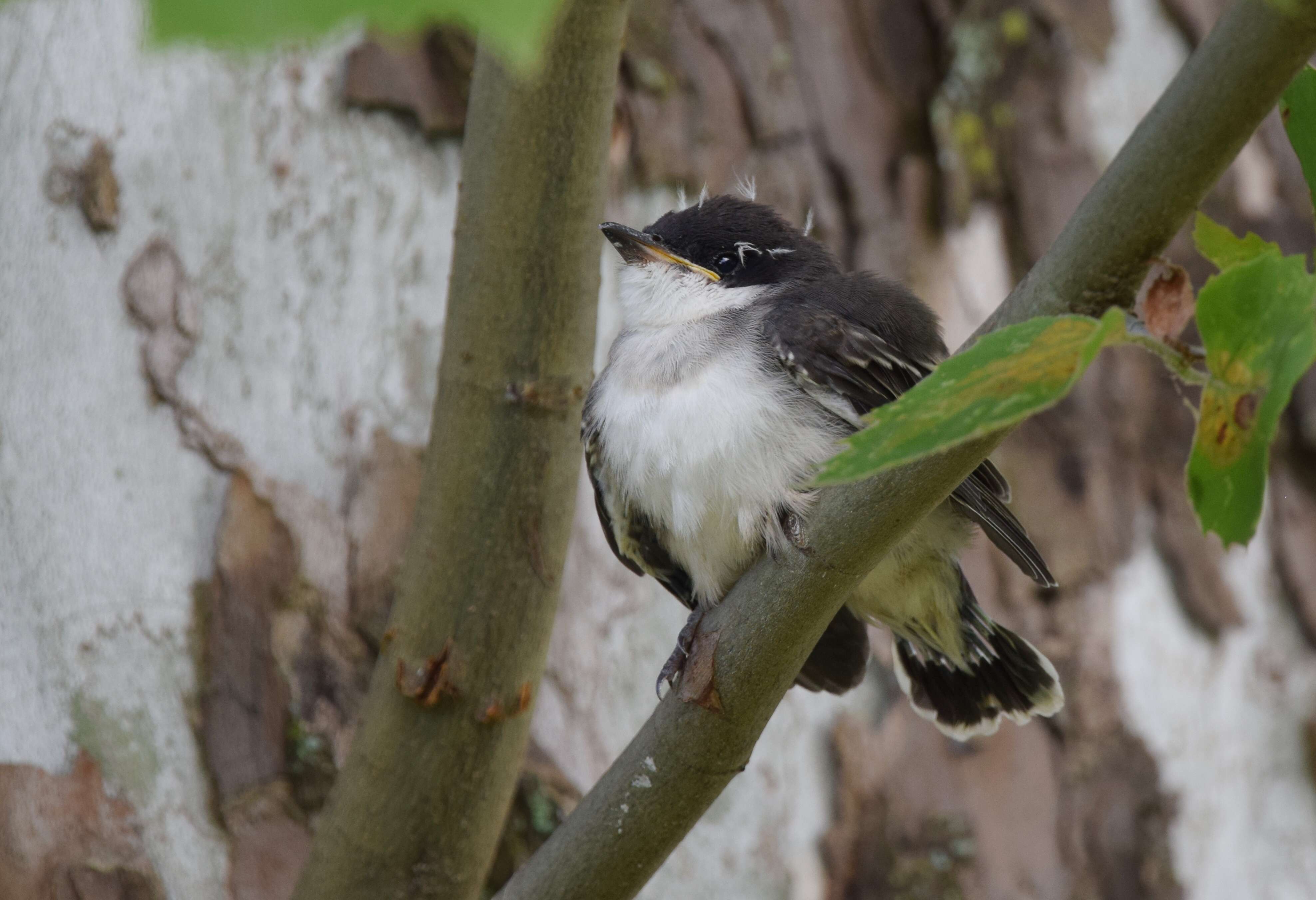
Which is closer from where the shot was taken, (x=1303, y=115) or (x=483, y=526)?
(x=1303, y=115)

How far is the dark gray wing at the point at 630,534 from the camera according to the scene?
10.3 ft

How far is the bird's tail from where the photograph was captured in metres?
3.18

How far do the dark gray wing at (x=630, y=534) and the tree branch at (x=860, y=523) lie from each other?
973 mm

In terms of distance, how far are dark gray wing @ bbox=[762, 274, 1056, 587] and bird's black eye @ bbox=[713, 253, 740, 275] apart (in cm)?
45

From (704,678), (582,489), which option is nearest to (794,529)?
(704,678)

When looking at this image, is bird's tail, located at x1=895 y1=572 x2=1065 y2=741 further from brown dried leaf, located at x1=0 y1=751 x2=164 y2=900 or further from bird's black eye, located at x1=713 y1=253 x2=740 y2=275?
brown dried leaf, located at x1=0 y1=751 x2=164 y2=900

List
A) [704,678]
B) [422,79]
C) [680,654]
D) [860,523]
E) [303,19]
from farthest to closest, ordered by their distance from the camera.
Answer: [422,79], [680,654], [704,678], [860,523], [303,19]

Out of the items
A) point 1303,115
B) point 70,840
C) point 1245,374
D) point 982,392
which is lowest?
point 70,840

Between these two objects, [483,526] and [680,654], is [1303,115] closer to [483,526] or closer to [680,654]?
[483,526]

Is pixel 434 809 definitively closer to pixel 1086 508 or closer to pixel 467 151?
pixel 467 151

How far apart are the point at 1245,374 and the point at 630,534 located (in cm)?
218

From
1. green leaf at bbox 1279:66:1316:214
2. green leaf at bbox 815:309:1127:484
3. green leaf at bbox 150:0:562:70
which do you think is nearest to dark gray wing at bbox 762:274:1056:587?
green leaf at bbox 1279:66:1316:214

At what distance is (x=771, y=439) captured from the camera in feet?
8.93

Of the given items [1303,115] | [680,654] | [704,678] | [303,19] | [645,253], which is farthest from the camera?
[645,253]
